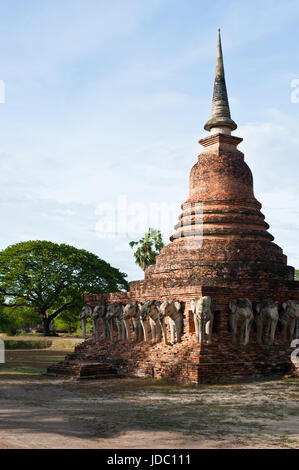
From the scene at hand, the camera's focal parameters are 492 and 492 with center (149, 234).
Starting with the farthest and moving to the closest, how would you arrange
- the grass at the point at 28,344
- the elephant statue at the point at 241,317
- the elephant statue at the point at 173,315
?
1. the grass at the point at 28,344
2. the elephant statue at the point at 173,315
3. the elephant statue at the point at 241,317

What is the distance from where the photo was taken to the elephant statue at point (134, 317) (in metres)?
17.3

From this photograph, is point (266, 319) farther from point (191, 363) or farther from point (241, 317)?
point (191, 363)

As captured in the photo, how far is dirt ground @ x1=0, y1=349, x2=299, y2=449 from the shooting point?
24.1 ft

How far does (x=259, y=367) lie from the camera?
14977 mm

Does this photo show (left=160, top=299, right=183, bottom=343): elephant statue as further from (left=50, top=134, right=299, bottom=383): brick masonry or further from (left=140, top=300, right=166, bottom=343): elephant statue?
(left=140, top=300, right=166, bottom=343): elephant statue

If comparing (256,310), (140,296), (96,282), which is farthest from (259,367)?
(96,282)

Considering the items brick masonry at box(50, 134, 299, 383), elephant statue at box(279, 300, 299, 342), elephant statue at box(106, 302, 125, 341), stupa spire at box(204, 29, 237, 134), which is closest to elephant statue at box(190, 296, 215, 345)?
brick masonry at box(50, 134, 299, 383)

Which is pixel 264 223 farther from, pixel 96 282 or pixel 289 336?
pixel 96 282

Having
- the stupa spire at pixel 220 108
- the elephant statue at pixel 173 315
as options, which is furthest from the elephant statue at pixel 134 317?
the stupa spire at pixel 220 108

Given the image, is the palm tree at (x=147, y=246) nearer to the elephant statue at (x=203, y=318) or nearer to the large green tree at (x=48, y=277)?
the large green tree at (x=48, y=277)

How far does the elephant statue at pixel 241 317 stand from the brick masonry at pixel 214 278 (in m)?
→ 0.21

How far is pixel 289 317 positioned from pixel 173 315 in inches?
150

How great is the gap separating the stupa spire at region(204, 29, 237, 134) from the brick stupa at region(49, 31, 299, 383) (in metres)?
0.04

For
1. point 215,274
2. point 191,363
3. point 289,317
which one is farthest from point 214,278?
point 191,363
